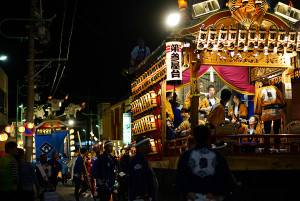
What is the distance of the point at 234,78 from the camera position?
60.8 feet

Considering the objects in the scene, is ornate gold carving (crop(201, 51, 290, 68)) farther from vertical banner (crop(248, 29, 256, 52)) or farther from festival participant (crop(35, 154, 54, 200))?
festival participant (crop(35, 154, 54, 200))

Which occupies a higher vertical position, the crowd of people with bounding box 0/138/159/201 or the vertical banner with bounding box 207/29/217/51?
the vertical banner with bounding box 207/29/217/51

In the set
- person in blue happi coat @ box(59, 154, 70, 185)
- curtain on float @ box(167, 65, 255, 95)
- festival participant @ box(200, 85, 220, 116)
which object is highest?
curtain on float @ box(167, 65, 255, 95)

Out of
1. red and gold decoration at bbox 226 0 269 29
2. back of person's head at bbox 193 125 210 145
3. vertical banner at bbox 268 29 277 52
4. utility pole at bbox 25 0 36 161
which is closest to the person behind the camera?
back of person's head at bbox 193 125 210 145

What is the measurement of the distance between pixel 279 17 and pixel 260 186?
647cm

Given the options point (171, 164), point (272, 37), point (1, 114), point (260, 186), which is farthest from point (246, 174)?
point (1, 114)

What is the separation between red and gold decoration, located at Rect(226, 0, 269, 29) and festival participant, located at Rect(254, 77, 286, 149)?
97.0 inches

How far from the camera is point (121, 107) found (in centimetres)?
5316

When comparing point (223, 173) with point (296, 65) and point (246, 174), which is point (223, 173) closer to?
point (246, 174)

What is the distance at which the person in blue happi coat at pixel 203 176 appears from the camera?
5.84m

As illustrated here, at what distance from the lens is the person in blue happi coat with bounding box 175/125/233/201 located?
5844 millimetres

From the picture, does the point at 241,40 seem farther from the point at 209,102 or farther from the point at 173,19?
the point at 209,102

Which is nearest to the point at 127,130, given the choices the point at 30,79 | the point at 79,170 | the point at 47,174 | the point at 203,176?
the point at 30,79

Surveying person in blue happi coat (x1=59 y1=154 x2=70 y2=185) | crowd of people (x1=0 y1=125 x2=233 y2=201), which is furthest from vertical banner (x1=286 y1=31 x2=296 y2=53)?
person in blue happi coat (x1=59 y1=154 x2=70 y2=185)
